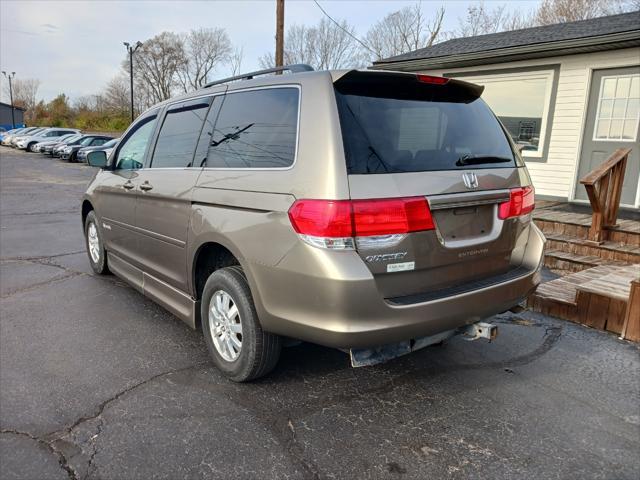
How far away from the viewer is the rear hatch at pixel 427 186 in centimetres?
231

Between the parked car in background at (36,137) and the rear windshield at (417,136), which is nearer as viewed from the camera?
the rear windshield at (417,136)

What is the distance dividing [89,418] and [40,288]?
2.85 metres

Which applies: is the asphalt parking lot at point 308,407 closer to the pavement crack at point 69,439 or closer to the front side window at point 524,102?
the pavement crack at point 69,439

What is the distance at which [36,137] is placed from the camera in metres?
31.7

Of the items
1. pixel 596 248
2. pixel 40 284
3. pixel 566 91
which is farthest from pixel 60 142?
pixel 596 248

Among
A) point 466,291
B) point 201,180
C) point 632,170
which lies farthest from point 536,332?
point 632,170

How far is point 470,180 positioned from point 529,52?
7832 mm

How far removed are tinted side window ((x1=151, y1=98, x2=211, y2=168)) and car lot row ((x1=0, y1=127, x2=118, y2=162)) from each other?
63.9 feet

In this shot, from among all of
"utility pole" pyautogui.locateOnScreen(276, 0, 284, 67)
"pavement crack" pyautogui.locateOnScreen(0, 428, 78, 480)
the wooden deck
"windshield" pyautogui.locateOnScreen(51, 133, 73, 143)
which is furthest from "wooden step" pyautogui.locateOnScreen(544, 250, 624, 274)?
"windshield" pyautogui.locateOnScreen(51, 133, 73, 143)

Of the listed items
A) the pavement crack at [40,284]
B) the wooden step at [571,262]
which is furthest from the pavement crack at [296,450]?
the wooden step at [571,262]

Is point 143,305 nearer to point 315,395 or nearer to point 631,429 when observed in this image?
point 315,395

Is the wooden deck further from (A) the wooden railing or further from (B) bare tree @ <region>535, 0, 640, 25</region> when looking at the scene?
(B) bare tree @ <region>535, 0, 640, 25</region>

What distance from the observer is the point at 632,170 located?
26.4ft

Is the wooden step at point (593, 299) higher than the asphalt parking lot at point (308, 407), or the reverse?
the wooden step at point (593, 299)
